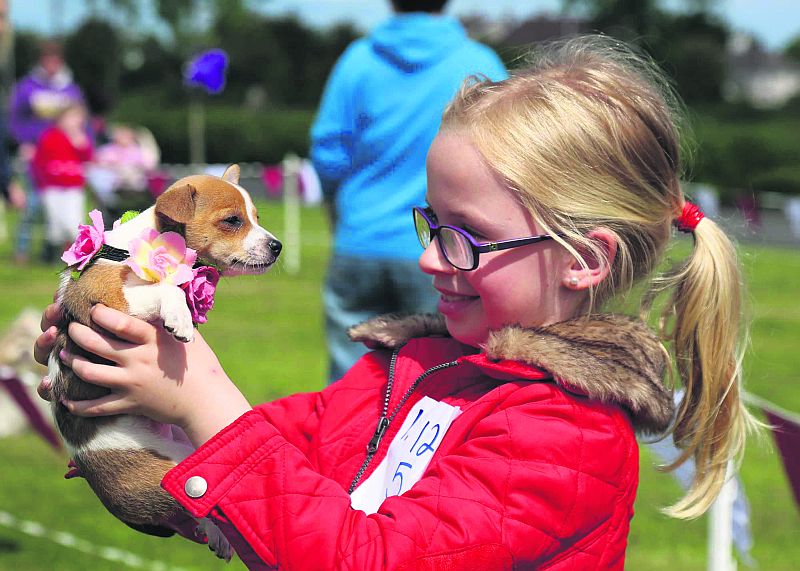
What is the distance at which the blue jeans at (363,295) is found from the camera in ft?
14.0

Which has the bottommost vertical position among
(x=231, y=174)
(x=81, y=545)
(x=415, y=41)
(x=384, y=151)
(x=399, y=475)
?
(x=81, y=545)

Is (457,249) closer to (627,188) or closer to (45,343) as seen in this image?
(627,188)

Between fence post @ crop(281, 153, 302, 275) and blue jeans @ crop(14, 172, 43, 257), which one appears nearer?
fence post @ crop(281, 153, 302, 275)

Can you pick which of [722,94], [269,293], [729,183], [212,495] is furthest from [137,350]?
[722,94]

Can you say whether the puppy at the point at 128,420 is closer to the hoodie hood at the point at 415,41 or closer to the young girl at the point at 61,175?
the hoodie hood at the point at 415,41

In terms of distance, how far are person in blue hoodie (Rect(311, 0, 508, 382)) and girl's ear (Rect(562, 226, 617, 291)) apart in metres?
2.43

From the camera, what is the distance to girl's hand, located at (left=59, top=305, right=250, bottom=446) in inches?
63.5

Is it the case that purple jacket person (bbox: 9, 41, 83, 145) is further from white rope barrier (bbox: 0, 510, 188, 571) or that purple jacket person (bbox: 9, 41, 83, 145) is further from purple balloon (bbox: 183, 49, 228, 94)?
purple balloon (bbox: 183, 49, 228, 94)

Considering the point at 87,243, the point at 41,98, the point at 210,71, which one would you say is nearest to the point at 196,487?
the point at 87,243

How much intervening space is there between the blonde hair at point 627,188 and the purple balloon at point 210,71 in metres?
0.92

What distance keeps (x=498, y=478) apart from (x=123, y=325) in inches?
24.5

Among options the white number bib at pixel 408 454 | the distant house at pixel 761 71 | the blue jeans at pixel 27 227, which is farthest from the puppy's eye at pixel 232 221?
the distant house at pixel 761 71

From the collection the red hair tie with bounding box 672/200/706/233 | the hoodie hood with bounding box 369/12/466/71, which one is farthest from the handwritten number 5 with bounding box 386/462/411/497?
the hoodie hood with bounding box 369/12/466/71

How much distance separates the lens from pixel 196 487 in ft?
5.01
